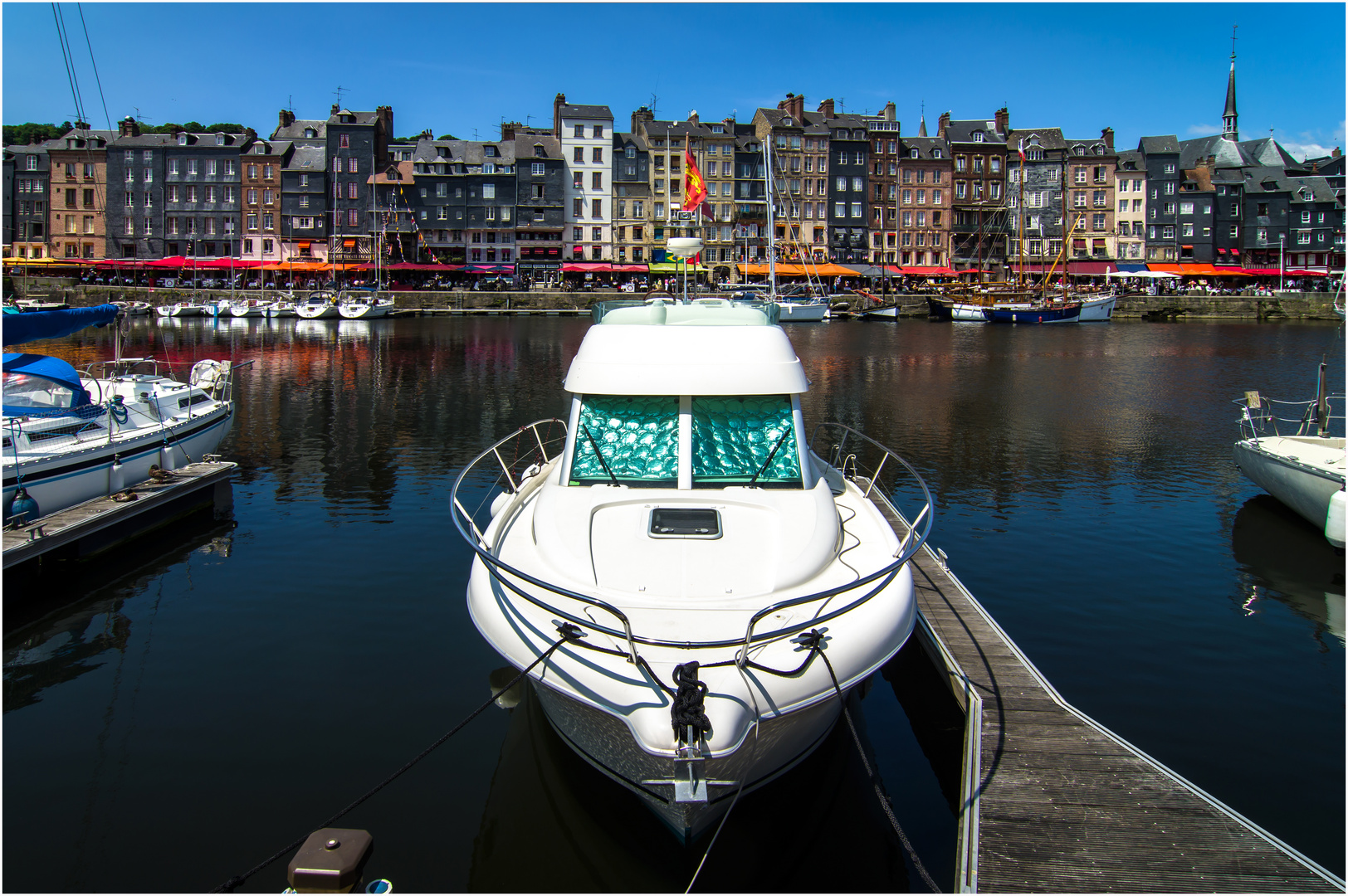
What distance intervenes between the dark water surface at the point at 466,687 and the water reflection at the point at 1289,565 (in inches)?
2.8

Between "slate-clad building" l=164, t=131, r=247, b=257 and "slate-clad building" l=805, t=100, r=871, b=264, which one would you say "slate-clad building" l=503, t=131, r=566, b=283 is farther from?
"slate-clad building" l=164, t=131, r=247, b=257

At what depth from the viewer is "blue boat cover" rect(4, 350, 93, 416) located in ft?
50.7

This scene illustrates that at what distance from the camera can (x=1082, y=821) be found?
6.80m

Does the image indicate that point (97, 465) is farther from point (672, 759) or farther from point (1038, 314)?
point (1038, 314)

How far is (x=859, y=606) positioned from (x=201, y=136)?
4090 inches

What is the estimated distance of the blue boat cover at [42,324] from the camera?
1541 cm

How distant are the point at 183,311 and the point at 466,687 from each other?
3160 inches

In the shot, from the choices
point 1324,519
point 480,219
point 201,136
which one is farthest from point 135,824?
point 201,136

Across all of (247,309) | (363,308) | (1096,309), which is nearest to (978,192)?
(1096,309)

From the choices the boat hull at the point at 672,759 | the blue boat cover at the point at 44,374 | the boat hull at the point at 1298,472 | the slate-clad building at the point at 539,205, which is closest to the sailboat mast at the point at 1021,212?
the slate-clad building at the point at 539,205

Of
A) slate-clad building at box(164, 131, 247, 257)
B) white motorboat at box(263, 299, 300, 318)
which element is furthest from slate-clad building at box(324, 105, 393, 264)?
white motorboat at box(263, 299, 300, 318)

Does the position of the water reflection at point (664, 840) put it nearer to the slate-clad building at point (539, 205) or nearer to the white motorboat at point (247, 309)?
the white motorboat at point (247, 309)

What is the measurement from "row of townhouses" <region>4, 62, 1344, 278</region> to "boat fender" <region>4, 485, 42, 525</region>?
7789cm

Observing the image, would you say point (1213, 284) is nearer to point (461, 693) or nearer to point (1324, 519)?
point (1324, 519)
